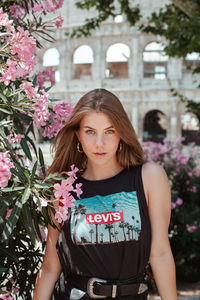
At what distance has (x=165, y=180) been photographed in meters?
1.51

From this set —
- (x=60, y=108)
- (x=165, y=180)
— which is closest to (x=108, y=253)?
(x=165, y=180)

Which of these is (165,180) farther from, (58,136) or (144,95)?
(144,95)

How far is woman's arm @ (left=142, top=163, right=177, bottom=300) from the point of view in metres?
1.47

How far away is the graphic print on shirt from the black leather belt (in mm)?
149

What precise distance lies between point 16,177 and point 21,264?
804 millimetres

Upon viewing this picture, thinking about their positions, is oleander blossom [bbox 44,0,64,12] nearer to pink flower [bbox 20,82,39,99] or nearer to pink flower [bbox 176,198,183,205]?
pink flower [bbox 20,82,39,99]

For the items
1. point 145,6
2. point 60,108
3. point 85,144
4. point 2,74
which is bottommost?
point 85,144

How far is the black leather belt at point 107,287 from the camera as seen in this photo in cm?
140

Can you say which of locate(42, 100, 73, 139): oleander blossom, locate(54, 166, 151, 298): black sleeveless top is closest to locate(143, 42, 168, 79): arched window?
locate(42, 100, 73, 139): oleander blossom

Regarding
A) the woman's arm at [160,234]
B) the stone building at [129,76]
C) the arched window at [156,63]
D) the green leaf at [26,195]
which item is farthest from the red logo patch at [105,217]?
the arched window at [156,63]

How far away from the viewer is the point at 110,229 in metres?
1.45

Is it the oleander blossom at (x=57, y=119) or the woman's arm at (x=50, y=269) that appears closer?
the woman's arm at (x=50, y=269)

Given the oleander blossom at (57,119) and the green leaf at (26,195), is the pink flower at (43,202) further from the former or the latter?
the oleander blossom at (57,119)

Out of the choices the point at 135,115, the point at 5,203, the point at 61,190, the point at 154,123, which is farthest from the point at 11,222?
the point at 154,123
